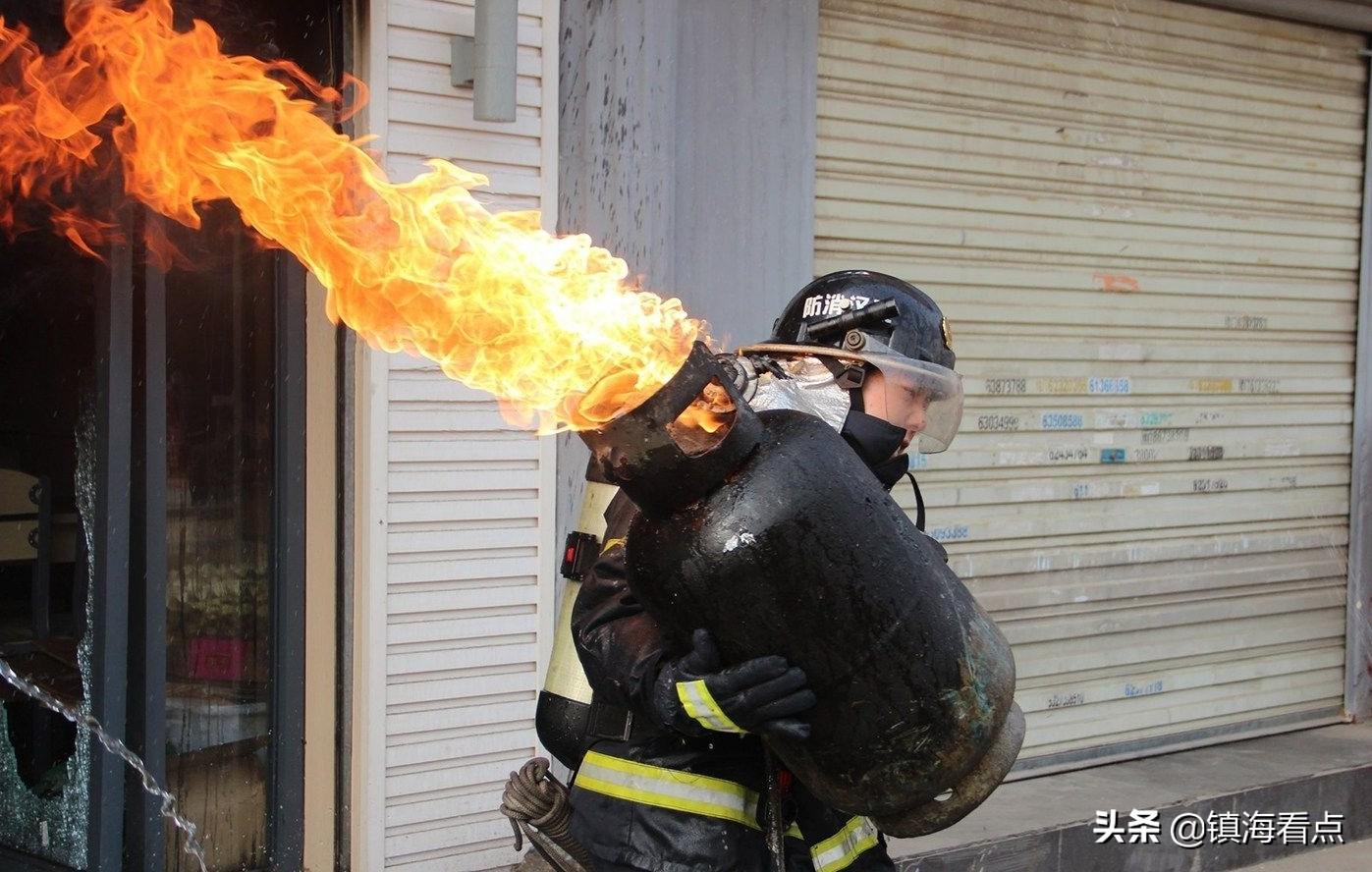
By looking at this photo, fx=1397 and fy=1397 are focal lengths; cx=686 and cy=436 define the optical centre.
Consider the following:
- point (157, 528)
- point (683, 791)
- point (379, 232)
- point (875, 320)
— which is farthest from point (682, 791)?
point (157, 528)

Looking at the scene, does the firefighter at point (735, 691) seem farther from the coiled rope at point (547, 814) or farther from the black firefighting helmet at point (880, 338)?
the coiled rope at point (547, 814)

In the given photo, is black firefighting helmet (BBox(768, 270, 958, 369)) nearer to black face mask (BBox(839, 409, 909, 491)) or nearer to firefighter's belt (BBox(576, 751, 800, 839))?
black face mask (BBox(839, 409, 909, 491))

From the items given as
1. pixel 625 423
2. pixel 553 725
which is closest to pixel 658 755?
pixel 553 725

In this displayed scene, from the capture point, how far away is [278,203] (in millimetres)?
2775

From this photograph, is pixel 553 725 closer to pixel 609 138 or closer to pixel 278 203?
pixel 278 203

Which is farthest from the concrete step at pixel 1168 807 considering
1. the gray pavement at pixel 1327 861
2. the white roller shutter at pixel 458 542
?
the white roller shutter at pixel 458 542

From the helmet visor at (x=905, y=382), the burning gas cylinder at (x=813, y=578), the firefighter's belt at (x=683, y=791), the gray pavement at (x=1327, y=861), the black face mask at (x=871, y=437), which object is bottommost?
the gray pavement at (x=1327, y=861)

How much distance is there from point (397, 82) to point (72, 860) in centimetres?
277

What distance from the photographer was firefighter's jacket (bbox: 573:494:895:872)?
2639 millimetres

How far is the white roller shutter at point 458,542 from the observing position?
4.68 metres

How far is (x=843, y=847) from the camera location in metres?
2.82

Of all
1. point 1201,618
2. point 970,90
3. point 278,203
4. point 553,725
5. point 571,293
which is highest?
point 970,90

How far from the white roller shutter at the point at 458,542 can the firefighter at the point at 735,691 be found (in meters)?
1.99

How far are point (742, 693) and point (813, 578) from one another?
223 millimetres
